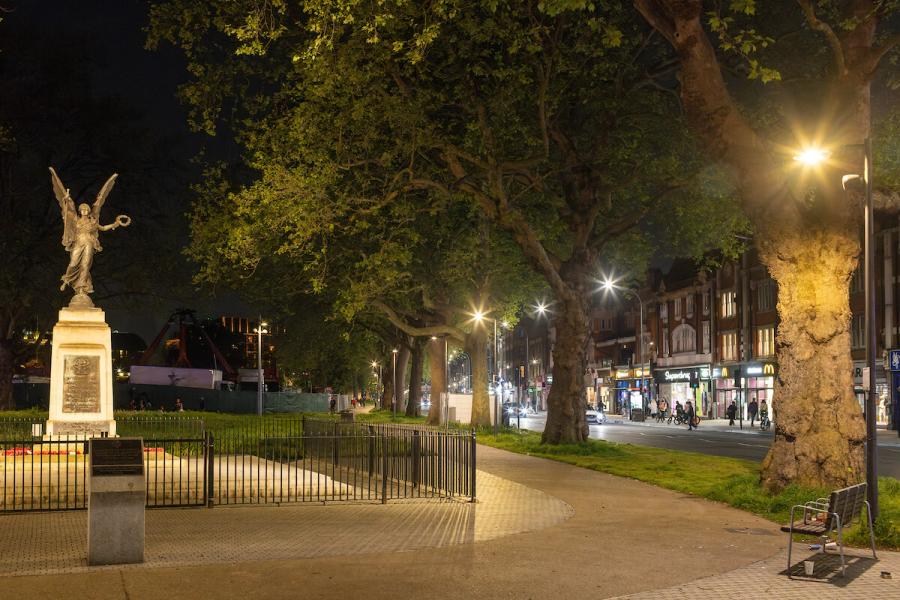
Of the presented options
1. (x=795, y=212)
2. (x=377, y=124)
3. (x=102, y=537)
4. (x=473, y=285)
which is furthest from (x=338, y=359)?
(x=102, y=537)

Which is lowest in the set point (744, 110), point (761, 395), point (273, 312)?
point (761, 395)

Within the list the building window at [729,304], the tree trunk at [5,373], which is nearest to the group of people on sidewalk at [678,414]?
the building window at [729,304]

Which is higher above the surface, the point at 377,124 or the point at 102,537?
the point at 377,124

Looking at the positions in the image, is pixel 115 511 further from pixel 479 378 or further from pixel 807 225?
pixel 479 378

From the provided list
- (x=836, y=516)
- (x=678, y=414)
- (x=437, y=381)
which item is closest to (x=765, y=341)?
(x=678, y=414)

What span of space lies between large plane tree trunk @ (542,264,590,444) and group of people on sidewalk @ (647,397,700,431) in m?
25.6

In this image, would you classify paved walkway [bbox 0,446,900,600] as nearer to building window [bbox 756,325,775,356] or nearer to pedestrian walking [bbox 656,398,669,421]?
building window [bbox 756,325,775,356]

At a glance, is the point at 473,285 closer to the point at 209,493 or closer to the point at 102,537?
the point at 209,493

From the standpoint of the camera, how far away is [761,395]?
66062 mm

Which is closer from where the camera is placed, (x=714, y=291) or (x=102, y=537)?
(x=102, y=537)

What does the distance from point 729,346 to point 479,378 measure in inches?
1261

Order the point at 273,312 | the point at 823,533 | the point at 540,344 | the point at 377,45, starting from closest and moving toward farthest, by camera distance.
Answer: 1. the point at 823,533
2. the point at 377,45
3. the point at 273,312
4. the point at 540,344

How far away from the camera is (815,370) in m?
17.2

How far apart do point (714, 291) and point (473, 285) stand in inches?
A: 1284
